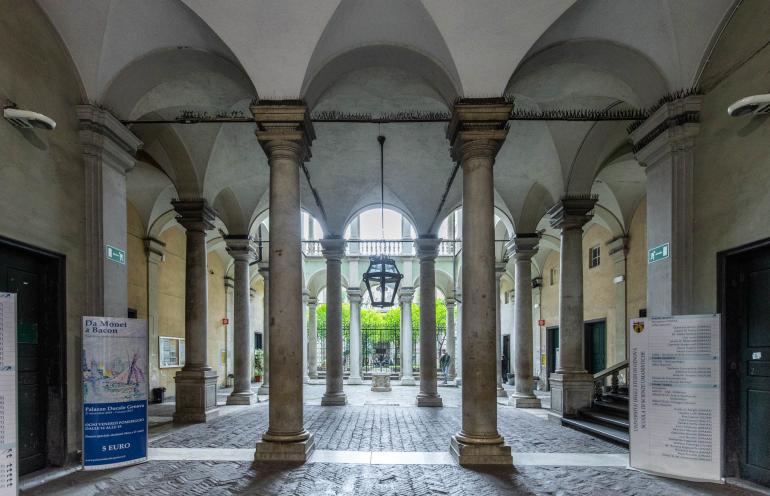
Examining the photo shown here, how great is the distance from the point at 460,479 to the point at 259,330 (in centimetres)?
2539

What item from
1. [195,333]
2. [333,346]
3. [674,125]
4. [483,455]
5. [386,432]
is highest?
[674,125]

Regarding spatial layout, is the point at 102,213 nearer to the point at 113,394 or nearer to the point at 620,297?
the point at 113,394

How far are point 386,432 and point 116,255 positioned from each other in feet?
18.8

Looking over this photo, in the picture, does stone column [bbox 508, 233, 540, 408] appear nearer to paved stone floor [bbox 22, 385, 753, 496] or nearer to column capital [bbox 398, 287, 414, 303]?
paved stone floor [bbox 22, 385, 753, 496]

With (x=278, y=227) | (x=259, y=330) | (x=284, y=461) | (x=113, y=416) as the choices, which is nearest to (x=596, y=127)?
(x=278, y=227)

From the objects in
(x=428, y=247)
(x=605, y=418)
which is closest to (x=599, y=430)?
(x=605, y=418)

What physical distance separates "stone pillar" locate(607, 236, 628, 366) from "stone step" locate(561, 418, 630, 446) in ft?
19.8

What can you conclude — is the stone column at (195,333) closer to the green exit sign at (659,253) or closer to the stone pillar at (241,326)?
the stone pillar at (241,326)

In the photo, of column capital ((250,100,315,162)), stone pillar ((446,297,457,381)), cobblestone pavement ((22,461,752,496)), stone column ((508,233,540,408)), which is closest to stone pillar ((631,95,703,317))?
cobblestone pavement ((22,461,752,496))

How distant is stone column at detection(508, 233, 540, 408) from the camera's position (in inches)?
588

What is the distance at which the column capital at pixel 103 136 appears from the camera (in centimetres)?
783

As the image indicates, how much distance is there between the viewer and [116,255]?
831 cm

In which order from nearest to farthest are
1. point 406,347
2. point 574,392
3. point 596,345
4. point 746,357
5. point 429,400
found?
point 746,357, point 574,392, point 429,400, point 596,345, point 406,347

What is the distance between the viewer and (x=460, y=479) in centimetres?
668
